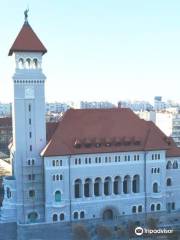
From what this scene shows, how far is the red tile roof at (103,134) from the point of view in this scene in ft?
182

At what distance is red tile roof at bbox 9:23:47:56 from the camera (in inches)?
2144

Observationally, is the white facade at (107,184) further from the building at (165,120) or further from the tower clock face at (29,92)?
the building at (165,120)

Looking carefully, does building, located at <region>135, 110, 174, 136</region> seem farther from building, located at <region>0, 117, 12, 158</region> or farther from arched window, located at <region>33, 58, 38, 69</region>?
arched window, located at <region>33, 58, 38, 69</region>

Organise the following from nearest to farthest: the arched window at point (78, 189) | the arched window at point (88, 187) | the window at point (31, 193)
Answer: the window at point (31, 193) < the arched window at point (78, 189) < the arched window at point (88, 187)

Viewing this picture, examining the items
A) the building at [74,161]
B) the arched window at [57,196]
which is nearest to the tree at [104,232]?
the building at [74,161]

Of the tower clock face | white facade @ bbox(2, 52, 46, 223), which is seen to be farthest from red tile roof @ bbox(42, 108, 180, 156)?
the tower clock face

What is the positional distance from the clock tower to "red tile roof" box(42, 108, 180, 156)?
2616 millimetres

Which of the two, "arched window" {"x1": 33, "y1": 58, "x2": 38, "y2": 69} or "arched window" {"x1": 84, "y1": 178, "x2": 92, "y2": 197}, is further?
"arched window" {"x1": 84, "y1": 178, "x2": 92, "y2": 197}

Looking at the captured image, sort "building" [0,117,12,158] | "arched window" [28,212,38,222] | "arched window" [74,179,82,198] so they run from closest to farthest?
"arched window" [28,212,38,222]
"arched window" [74,179,82,198]
"building" [0,117,12,158]

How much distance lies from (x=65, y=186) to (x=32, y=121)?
9520 millimetres

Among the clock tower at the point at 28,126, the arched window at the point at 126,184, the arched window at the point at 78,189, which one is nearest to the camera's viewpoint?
the clock tower at the point at 28,126

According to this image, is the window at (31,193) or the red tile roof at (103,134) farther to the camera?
the window at (31,193)

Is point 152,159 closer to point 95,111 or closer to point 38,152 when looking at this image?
point 95,111

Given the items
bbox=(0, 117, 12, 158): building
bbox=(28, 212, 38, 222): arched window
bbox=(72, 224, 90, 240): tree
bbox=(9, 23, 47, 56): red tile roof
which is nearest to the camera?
bbox=(72, 224, 90, 240): tree
